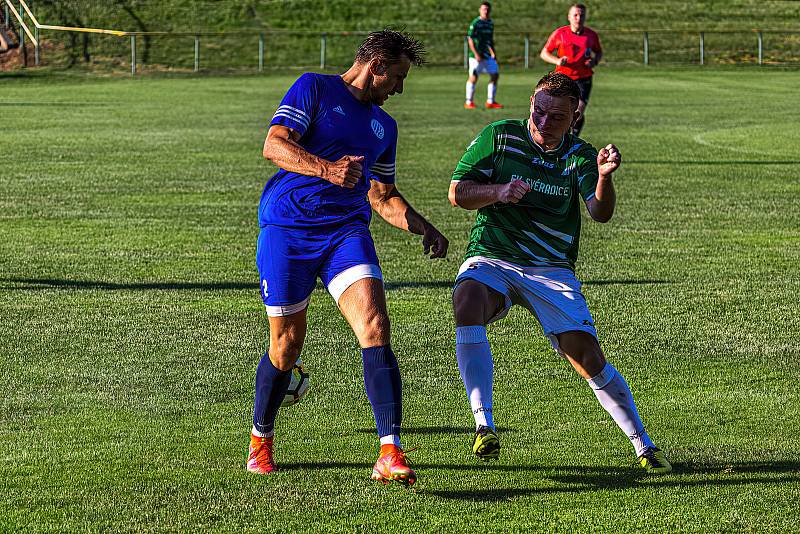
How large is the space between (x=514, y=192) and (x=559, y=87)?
57 cm

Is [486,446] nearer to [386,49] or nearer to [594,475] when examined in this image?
[594,475]

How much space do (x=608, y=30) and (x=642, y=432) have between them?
47743 millimetres

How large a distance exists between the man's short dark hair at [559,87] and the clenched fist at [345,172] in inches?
45.1

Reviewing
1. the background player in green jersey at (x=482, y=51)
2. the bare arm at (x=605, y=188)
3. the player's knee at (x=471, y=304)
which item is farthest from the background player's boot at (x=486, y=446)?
the background player in green jersey at (x=482, y=51)

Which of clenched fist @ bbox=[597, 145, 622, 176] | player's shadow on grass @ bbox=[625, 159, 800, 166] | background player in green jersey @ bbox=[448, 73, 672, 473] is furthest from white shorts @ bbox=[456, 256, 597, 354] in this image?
player's shadow on grass @ bbox=[625, 159, 800, 166]

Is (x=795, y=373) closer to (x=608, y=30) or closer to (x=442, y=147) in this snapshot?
(x=442, y=147)

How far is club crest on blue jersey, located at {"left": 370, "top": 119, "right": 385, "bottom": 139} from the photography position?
6.21 meters

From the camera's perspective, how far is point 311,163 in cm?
573

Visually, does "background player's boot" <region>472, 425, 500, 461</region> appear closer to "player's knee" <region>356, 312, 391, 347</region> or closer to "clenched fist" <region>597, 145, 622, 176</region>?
"player's knee" <region>356, 312, 391, 347</region>

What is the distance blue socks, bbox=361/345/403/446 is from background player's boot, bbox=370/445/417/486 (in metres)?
0.07

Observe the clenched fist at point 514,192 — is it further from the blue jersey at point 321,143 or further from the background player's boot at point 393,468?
the background player's boot at point 393,468

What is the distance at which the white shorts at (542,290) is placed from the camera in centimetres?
640

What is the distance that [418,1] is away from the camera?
5712cm

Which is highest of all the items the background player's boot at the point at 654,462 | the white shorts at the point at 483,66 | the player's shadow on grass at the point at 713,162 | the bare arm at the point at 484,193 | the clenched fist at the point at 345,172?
the clenched fist at the point at 345,172
